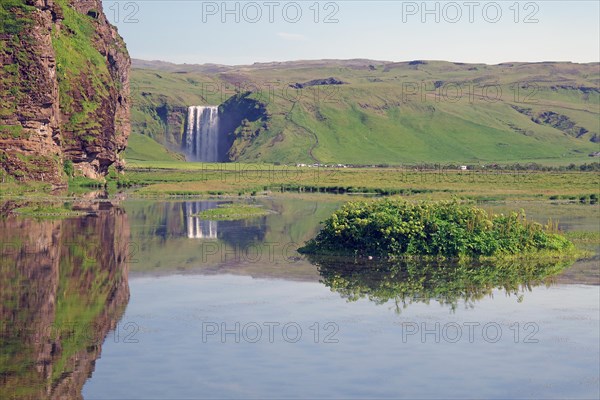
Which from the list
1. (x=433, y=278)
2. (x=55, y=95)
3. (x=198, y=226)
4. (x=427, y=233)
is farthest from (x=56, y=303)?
(x=55, y=95)

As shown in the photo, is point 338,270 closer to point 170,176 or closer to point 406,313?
point 406,313

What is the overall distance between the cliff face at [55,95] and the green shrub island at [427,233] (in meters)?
48.4

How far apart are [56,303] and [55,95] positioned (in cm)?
6606

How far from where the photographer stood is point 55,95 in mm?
93500

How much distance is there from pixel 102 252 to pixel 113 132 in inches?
2758

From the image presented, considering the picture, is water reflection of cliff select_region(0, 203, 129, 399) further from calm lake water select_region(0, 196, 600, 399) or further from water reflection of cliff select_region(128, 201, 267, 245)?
water reflection of cliff select_region(128, 201, 267, 245)

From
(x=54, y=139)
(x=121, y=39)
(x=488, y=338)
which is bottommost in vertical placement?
(x=488, y=338)

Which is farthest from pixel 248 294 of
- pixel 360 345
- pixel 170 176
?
pixel 170 176

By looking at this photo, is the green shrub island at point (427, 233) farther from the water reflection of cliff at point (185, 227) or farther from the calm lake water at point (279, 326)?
the water reflection of cliff at point (185, 227)

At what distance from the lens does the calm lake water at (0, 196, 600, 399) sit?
72.4 ft

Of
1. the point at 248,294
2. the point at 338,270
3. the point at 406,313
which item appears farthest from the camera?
the point at 338,270

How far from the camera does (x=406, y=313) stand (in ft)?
99.1

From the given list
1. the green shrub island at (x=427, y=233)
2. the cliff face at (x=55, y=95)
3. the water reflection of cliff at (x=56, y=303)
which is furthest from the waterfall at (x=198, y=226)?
the cliff face at (x=55, y=95)

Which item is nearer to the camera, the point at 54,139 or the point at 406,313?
the point at 406,313
